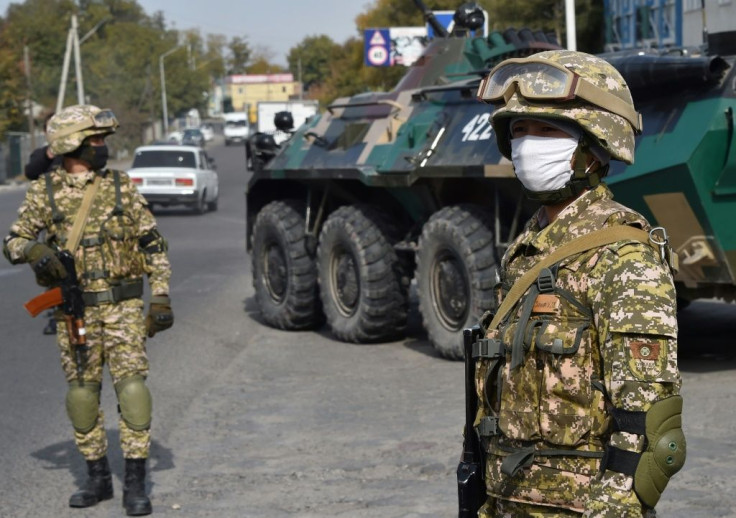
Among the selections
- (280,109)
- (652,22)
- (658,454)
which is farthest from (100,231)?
(280,109)

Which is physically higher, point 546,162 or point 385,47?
point 385,47

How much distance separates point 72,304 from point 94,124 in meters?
0.87

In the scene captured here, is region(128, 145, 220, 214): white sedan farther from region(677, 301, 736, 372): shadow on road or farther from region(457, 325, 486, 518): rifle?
region(457, 325, 486, 518): rifle

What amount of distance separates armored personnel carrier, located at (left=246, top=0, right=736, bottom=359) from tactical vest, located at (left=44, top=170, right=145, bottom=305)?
347cm

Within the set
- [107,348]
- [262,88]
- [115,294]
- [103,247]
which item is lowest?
[262,88]

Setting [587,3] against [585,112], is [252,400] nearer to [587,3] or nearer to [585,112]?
[585,112]

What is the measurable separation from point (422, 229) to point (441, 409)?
2.54 meters

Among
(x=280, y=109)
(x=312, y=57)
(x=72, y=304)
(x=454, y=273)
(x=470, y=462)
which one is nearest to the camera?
(x=470, y=462)

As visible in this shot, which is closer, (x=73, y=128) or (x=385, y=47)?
(x=73, y=128)

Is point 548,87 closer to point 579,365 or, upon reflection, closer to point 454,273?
point 579,365

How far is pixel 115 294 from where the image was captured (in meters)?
7.21

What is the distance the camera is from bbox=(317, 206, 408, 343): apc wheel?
39.6 ft

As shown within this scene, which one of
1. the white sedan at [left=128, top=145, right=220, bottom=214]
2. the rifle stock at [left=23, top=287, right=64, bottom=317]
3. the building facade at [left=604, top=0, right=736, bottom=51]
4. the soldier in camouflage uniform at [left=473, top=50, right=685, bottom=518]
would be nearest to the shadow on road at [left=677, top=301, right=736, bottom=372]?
the rifle stock at [left=23, top=287, right=64, bottom=317]

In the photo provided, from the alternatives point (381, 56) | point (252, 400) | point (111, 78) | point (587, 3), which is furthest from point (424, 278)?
point (111, 78)
